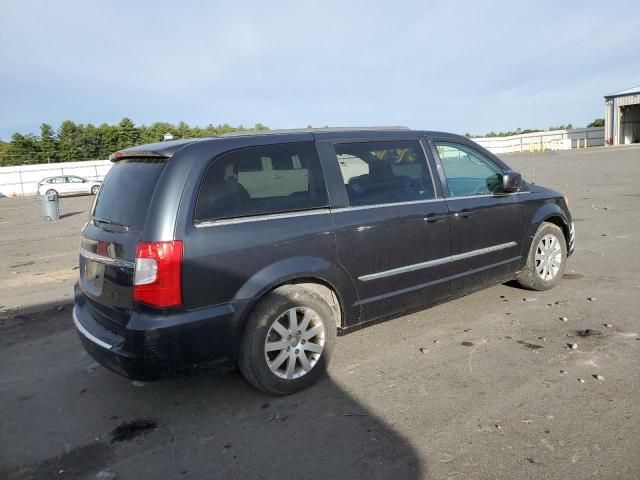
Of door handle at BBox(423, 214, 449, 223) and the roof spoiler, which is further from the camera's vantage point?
door handle at BBox(423, 214, 449, 223)

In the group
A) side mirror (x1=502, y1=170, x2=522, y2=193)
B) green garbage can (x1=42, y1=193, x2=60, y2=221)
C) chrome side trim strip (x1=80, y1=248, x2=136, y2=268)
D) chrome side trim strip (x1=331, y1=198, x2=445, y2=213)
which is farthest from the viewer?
green garbage can (x1=42, y1=193, x2=60, y2=221)

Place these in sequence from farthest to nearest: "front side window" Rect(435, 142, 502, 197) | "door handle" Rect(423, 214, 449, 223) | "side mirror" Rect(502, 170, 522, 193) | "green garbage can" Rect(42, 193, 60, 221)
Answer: "green garbage can" Rect(42, 193, 60, 221), "side mirror" Rect(502, 170, 522, 193), "front side window" Rect(435, 142, 502, 197), "door handle" Rect(423, 214, 449, 223)

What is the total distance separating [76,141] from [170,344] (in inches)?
2157

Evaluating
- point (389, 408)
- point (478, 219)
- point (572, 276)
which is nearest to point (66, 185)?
point (572, 276)

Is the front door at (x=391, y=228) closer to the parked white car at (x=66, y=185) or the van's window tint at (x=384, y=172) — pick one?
the van's window tint at (x=384, y=172)

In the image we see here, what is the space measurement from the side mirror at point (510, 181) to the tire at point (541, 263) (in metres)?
0.69

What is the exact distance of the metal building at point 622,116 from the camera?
52438 millimetres

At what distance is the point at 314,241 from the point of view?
11.9ft

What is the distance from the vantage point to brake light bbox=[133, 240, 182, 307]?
308 centimetres

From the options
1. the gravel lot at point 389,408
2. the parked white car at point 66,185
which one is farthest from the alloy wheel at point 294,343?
the parked white car at point 66,185

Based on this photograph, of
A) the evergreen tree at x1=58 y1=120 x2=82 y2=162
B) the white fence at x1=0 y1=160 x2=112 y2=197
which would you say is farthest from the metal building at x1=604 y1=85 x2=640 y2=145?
the evergreen tree at x1=58 y1=120 x2=82 y2=162

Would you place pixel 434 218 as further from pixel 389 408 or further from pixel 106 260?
pixel 106 260

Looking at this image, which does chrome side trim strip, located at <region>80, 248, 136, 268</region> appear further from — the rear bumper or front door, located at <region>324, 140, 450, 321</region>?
front door, located at <region>324, 140, 450, 321</region>

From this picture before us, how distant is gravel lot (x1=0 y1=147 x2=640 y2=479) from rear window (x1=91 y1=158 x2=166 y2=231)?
1321 mm
